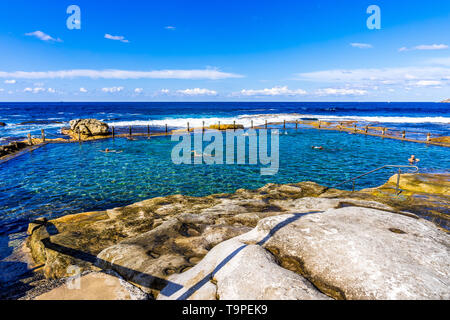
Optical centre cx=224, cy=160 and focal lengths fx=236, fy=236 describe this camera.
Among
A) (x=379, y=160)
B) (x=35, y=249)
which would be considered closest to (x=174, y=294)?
(x=35, y=249)

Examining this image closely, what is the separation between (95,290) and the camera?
191 inches

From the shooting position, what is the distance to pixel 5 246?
9.34 metres

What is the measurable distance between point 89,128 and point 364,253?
42.2m

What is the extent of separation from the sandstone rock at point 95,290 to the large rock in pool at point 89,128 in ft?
125

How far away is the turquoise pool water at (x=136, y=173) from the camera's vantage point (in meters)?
14.0

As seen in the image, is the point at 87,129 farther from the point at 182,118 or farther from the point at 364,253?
the point at 364,253

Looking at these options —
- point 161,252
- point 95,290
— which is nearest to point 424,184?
point 161,252

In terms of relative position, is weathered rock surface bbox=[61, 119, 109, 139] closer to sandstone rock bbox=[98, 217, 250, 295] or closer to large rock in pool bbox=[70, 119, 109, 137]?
large rock in pool bbox=[70, 119, 109, 137]

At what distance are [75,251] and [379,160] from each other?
26.7 meters

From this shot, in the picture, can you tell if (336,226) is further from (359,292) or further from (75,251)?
(75,251)

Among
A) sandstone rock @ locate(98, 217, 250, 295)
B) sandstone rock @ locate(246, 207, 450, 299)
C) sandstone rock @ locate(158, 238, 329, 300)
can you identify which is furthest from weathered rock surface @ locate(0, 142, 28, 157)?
sandstone rock @ locate(246, 207, 450, 299)

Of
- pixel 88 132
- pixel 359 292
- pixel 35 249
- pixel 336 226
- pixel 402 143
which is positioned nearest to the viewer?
pixel 359 292

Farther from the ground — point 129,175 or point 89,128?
point 89,128
